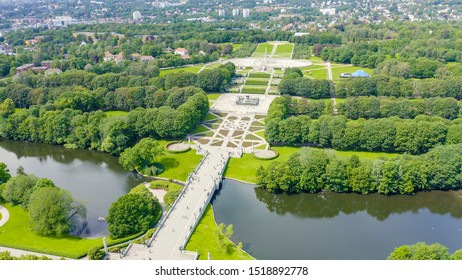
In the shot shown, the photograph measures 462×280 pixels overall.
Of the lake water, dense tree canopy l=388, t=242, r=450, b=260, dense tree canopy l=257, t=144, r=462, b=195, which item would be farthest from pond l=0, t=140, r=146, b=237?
dense tree canopy l=388, t=242, r=450, b=260

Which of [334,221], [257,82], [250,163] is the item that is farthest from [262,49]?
[334,221]

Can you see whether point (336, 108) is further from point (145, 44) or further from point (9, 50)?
point (9, 50)

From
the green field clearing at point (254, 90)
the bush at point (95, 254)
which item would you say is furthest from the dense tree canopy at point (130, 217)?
the green field clearing at point (254, 90)

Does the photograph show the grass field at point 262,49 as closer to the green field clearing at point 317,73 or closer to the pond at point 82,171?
the green field clearing at point 317,73

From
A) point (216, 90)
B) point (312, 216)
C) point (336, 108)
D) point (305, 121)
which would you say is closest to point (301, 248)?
point (312, 216)

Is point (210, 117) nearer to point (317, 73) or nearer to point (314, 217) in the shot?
point (314, 217)

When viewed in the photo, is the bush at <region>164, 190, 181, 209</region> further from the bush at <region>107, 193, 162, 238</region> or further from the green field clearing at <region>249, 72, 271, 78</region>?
the green field clearing at <region>249, 72, 271, 78</region>
